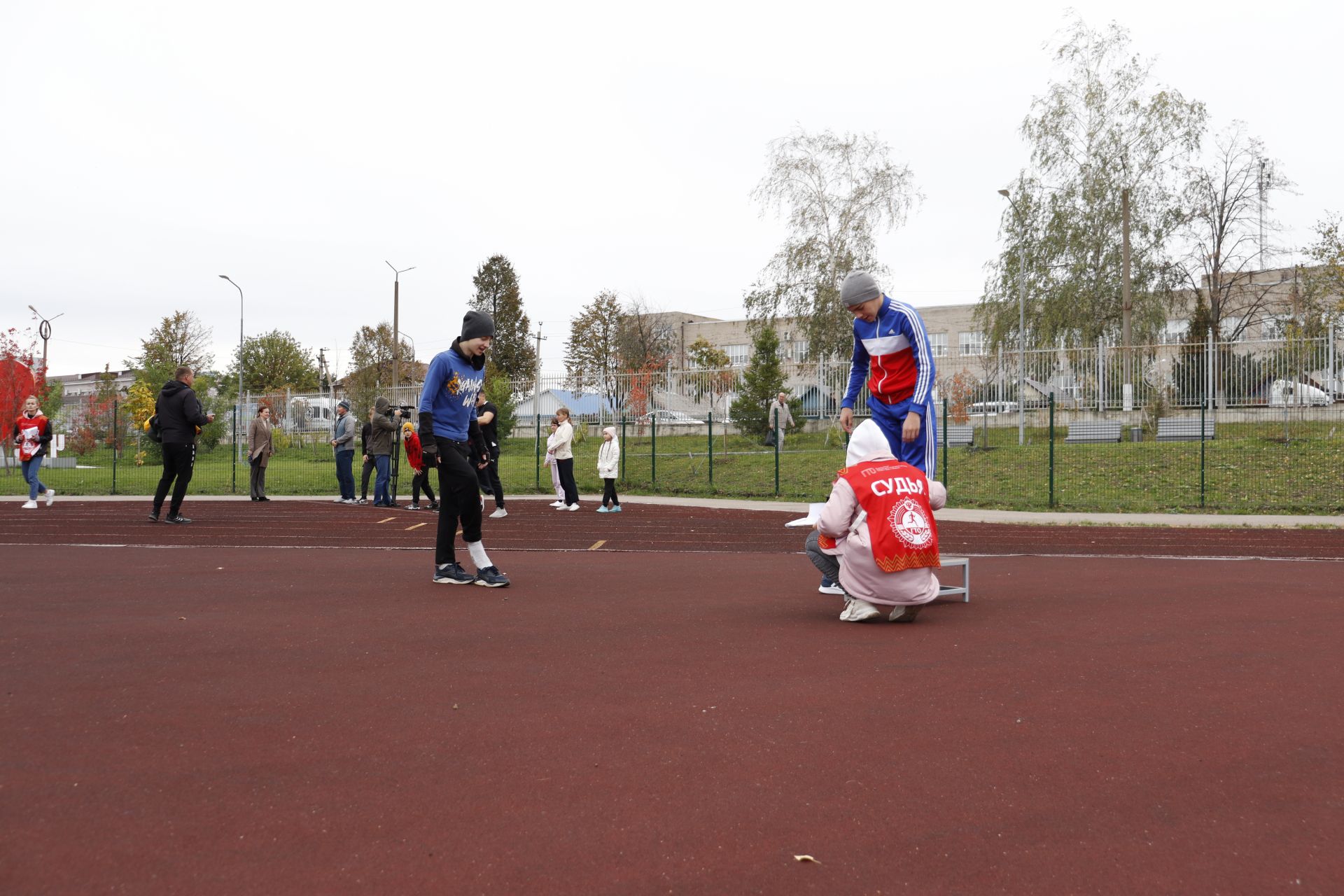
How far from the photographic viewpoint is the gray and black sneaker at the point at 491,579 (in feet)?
26.9

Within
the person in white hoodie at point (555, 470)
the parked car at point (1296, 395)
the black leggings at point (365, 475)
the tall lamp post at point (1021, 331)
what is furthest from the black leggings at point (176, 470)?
the parked car at point (1296, 395)

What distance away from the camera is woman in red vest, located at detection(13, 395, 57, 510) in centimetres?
1767

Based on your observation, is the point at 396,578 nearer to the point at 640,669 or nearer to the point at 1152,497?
the point at 640,669

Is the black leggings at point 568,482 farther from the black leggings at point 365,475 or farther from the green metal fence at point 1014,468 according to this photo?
the green metal fence at point 1014,468

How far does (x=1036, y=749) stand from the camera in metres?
3.87

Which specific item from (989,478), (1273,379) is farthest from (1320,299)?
(989,478)

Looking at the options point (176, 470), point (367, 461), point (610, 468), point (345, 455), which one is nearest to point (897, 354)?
point (176, 470)

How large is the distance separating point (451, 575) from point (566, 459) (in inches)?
394

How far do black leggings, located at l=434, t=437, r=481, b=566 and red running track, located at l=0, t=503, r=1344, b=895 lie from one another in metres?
0.83

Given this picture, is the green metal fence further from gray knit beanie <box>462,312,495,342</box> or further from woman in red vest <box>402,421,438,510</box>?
gray knit beanie <box>462,312,495,342</box>

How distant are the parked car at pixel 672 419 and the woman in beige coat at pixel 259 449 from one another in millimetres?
11968

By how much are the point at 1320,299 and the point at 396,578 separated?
33100mm

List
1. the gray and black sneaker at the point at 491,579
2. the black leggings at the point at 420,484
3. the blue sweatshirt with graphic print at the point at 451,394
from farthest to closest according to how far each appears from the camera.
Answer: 1. the black leggings at the point at 420,484
2. the gray and black sneaker at the point at 491,579
3. the blue sweatshirt with graphic print at the point at 451,394

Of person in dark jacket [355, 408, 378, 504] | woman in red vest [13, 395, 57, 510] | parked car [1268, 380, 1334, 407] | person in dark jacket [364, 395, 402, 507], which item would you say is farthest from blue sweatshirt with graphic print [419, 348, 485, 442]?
parked car [1268, 380, 1334, 407]
